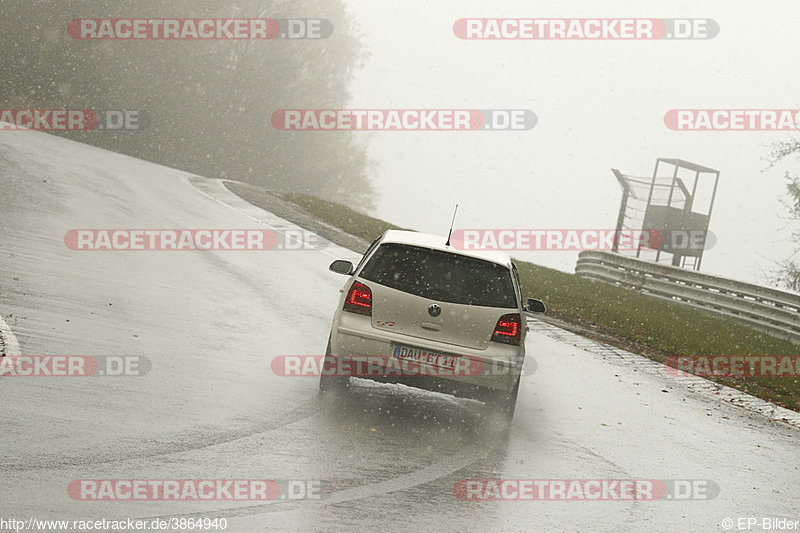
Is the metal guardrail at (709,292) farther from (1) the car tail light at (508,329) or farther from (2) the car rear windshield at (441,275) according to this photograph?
(2) the car rear windshield at (441,275)

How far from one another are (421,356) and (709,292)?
53.4 ft

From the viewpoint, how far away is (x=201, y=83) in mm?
52812

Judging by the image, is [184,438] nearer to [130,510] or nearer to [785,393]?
[130,510]

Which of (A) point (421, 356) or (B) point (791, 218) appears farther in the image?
(B) point (791, 218)

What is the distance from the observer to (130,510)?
5.54m

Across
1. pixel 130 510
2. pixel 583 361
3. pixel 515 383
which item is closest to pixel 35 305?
pixel 515 383

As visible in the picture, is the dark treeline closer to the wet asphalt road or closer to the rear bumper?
the wet asphalt road

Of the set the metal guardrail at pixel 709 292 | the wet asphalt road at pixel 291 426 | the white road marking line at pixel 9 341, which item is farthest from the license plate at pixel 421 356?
the metal guardrail at pixel 709 292

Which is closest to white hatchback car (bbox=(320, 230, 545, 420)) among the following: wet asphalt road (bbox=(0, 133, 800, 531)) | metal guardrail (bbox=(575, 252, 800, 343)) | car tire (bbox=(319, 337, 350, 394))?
car tire (bbox=(319, 337, 350, 394))

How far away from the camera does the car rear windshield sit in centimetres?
895

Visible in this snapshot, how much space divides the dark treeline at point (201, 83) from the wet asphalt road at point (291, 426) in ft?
102

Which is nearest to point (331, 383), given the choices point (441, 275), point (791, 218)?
point (441, 275)

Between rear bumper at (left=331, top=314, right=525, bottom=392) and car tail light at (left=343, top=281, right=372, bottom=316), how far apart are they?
64 mm

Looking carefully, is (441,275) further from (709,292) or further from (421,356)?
(709,292)
